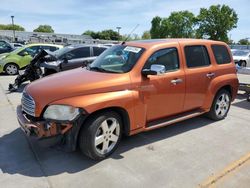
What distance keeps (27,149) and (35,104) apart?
1.09 meters

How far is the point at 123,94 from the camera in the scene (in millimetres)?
4121

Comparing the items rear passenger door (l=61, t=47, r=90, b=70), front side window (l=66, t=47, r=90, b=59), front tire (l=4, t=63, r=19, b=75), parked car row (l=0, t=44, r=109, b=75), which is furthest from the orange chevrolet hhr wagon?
front tire (l=4, t=63, r=19, b=75)

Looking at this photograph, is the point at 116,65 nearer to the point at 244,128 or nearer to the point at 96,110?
the point at 96,110

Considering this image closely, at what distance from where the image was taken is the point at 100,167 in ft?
13.0

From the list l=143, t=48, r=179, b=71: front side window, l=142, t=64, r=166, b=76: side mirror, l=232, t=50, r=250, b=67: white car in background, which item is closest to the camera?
l=142, t=64, r=166, b=76: side mirror

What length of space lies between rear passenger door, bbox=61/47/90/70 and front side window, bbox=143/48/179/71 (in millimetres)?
5665

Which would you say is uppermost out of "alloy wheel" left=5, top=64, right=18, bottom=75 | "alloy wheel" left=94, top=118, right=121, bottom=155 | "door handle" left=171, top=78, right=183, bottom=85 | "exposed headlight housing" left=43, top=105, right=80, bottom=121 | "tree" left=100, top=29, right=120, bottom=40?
"tree" left=100, top=29, right=120, bottom=40

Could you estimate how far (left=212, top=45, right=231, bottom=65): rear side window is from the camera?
18.9 feet

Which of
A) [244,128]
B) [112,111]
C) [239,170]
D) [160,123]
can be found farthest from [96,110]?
[244,128]

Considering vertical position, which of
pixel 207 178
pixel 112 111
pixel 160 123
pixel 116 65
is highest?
pixel 116 65

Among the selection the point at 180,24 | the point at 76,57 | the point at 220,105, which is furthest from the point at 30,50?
the point at 180,24

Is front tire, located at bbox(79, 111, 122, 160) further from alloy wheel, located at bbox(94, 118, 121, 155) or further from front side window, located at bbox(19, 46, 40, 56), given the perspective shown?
front side window, located at bbox(19, 46, 40, 56)

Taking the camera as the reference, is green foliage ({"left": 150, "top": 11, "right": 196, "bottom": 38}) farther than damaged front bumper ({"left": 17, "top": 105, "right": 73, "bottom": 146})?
Yes

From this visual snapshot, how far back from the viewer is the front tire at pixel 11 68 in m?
12.8
